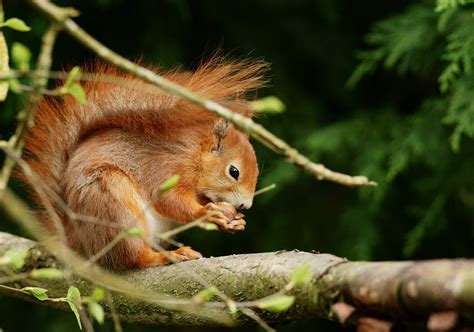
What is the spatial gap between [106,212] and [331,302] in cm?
87

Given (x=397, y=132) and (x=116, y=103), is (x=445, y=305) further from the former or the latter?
(x=397, y=132)

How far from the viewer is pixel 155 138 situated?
2451mm

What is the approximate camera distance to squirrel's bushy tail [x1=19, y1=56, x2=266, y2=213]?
2.33 m

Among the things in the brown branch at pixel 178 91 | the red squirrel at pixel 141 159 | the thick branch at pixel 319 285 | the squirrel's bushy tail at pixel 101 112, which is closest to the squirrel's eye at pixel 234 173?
the red squirrel at pixel 141 159

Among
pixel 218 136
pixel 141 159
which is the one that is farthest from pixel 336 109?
pixel 141 159

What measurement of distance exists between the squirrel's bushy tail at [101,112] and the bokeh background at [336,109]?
0.72 m

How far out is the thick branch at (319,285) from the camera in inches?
45.4

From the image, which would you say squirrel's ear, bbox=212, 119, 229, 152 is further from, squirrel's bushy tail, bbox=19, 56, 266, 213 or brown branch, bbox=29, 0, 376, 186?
brown branch, bbox=29, 0, 376, 186

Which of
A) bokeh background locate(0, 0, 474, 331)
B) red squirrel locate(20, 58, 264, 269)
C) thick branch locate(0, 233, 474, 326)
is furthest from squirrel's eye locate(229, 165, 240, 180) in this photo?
bokeh background locate(0, 0, 474, 331)

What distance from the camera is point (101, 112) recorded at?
2.38 metres

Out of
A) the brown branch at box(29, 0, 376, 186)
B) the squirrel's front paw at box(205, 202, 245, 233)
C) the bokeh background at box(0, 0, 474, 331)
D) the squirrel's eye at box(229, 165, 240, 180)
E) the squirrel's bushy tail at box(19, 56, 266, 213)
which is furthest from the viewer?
the bokeh background at box(0, 0, 474, 331)

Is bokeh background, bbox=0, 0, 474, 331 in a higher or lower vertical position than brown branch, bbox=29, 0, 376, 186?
higher

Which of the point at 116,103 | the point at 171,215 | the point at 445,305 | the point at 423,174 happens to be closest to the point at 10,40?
the point at 116,103

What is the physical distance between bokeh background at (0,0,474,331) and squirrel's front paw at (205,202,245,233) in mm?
870
